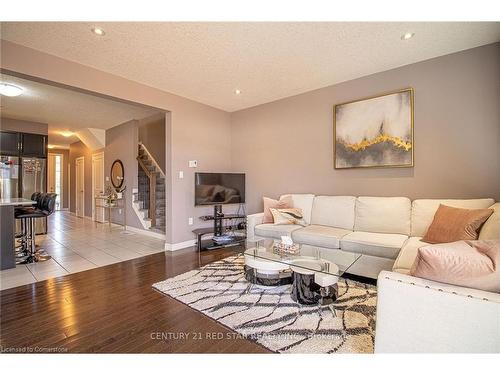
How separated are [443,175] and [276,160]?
240cm

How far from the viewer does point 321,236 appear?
9.23ft

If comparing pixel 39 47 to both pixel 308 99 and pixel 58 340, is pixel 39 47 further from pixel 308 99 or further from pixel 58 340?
pixel 308 99

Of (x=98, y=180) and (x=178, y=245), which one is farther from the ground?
(x=98, y=180)

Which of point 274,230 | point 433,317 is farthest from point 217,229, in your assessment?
point 433,317

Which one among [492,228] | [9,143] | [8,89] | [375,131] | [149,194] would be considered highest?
[8,89]

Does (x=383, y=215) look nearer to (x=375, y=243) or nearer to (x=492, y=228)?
(x=375, y=243)

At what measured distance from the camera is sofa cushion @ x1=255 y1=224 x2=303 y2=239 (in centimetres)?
318

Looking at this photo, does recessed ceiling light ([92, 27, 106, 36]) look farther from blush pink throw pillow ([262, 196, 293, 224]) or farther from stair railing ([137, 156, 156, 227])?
stair railing ([137, 156, 156, 227])

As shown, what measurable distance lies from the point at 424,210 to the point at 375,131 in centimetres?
120

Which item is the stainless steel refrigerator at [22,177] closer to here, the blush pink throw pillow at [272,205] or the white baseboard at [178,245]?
the white baseboard at [178,245]

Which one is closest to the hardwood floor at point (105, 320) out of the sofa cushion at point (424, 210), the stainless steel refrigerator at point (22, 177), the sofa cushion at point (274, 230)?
the sofa cushion at point (274, 230)

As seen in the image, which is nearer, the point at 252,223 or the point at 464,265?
the point at 464,265

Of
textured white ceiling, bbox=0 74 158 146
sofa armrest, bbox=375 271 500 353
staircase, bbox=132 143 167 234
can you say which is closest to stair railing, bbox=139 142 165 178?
staircase, bbox=132 143 167 234

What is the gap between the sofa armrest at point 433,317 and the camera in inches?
38.3
